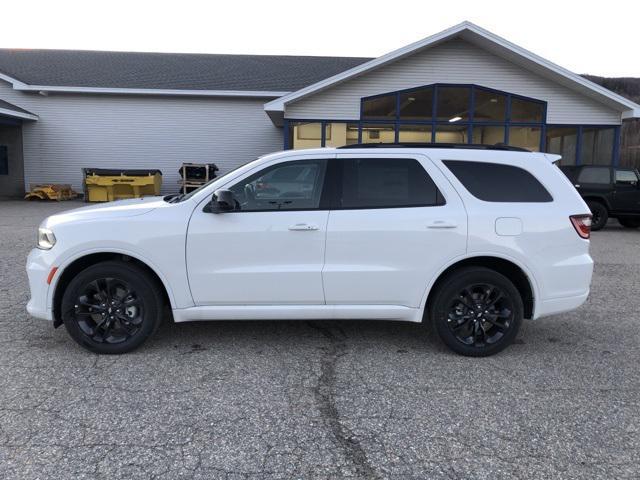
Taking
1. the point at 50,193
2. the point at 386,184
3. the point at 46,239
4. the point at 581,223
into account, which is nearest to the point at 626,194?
the point at 581,223

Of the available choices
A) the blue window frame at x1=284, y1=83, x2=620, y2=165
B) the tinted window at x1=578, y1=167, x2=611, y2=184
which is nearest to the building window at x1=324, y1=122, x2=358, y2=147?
the blue window frame at x1=284, y1=83, x2=620, y2=165

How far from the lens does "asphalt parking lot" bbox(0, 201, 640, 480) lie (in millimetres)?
2865

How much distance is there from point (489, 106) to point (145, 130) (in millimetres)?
13207

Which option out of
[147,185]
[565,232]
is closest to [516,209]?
[565,232]

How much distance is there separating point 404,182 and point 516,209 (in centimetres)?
94

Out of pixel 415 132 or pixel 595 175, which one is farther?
pixel 415 132

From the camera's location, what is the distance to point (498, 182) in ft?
14.6

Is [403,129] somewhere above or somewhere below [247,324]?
above

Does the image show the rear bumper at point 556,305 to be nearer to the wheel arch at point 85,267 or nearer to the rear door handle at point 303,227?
the rear door handle at point 303,227

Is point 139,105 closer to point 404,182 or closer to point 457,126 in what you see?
point 457,126

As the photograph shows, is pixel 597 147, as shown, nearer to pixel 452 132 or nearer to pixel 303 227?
pixel 452 132

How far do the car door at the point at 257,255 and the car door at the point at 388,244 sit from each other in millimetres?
140

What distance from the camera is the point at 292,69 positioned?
79.0 feet

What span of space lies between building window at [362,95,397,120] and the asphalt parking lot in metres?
12.5
